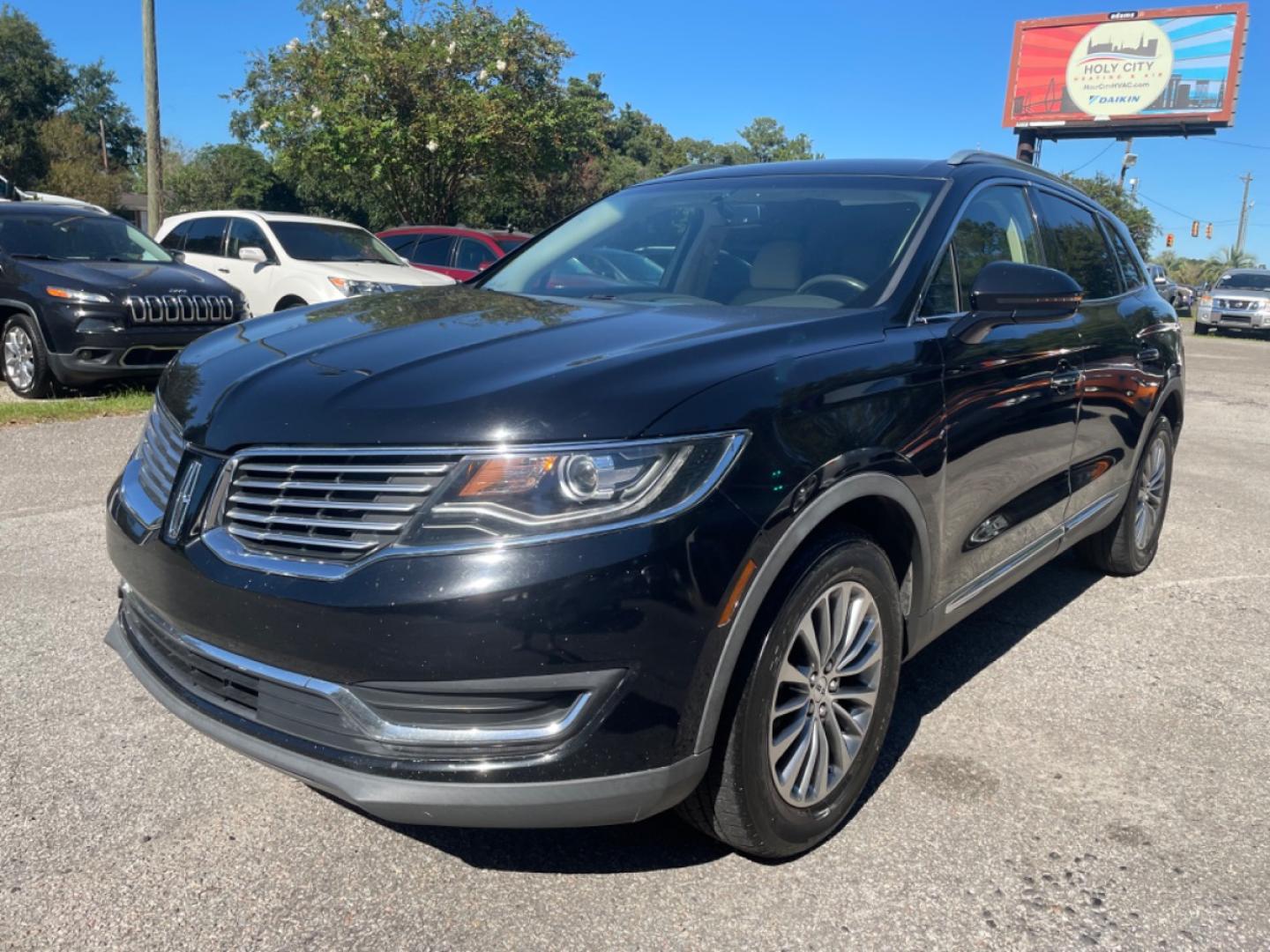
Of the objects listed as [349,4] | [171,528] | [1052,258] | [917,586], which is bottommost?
[917,586]

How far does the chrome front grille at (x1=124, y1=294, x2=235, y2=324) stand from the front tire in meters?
7.46

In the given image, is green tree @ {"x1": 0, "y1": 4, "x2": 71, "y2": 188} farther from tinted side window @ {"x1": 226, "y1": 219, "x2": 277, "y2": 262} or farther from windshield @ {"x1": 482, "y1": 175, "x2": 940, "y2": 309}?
windshield @ {"x1": 482, "y1": 175, "x2": 940, "y2": 309}

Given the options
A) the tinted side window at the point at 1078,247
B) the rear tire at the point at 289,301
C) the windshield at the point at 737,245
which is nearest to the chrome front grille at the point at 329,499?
the windshield at the point at 737,245

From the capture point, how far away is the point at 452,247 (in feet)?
44.9

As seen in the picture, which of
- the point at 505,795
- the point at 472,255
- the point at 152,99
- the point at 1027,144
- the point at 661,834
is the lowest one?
the point at 661,834

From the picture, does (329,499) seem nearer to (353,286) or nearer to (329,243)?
(353,286)

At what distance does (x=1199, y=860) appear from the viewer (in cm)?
276

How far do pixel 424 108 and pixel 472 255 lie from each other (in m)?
8.65

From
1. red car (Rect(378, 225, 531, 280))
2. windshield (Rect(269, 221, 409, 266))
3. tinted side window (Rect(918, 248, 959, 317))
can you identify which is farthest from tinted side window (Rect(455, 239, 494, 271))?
tinted side window (Rect(918, 248, 959, 317))

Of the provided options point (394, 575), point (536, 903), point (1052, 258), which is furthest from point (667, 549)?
point (1052, 258)

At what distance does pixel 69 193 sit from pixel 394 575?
48.3m

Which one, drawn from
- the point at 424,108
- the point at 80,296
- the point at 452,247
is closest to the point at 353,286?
the point at 80,296

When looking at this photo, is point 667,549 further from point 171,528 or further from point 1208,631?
point 1208,631

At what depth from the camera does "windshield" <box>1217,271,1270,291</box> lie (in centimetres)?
2625
